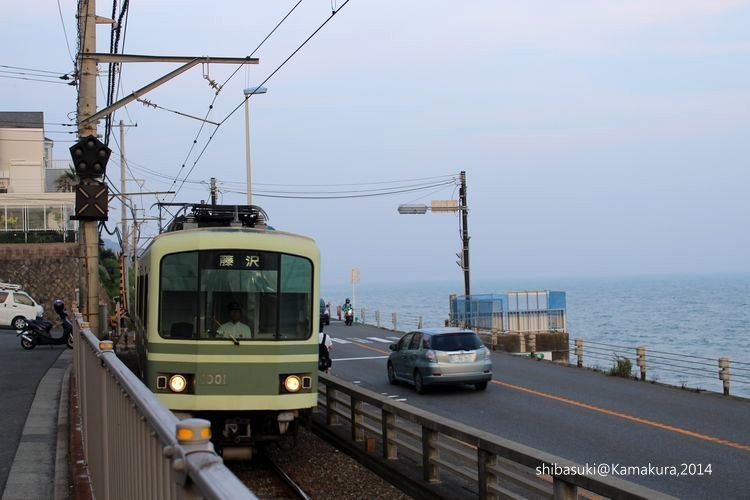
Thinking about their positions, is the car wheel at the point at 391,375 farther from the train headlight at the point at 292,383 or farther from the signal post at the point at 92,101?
the train headlight at the point at 292,383

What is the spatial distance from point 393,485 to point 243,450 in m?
2.11

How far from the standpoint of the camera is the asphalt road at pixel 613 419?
11.7 m

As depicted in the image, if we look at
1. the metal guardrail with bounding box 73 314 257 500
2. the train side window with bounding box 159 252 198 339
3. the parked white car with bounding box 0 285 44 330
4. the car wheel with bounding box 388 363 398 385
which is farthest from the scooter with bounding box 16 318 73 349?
the metal guardrail with bounding box 73 314 257 500

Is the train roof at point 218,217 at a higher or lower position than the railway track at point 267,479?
higher

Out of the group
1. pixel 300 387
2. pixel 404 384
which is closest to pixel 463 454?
pixel 300 387

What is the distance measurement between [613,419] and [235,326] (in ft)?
27.4

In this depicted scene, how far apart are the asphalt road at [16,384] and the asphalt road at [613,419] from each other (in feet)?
24.6

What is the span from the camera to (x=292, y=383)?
454 inches

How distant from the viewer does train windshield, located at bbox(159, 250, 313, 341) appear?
454 inches

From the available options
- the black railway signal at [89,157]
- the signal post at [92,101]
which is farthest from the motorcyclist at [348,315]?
the black railway signal at [89,157]

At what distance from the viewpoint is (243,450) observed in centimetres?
1176

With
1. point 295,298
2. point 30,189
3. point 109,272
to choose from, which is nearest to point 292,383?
point 295,298

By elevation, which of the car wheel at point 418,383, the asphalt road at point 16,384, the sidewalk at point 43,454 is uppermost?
the asphalt road at point 16,384

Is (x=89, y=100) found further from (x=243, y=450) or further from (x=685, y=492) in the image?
(x=685, y=492)
